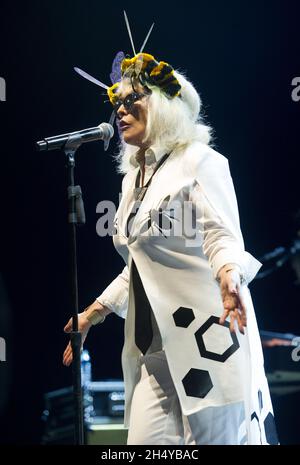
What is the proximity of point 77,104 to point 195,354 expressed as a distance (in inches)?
118

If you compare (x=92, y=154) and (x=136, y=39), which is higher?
(x=136, y=39)

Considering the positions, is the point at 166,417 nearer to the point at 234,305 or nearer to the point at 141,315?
the point at 141,315

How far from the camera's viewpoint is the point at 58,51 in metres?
4.74

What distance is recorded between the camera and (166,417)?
7.49 ft

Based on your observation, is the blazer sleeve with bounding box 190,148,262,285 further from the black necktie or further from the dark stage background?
the dark stage background

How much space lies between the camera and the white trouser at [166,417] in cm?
221

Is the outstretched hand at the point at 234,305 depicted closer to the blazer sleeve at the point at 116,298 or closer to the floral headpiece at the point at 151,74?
the blazer sleeve at the point at 116,298

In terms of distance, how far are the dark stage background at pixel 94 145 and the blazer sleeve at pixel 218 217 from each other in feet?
7.91

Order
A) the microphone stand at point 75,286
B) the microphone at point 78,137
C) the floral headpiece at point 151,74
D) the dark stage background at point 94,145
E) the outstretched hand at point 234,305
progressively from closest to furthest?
the outstretched hand at point 234,305
the microphone stand at point 75,286
the microphone at point 78,137
the floral headpiece at point 151,74
the dark stage background at point 94,145

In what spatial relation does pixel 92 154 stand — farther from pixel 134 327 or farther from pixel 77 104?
pixel 134 327

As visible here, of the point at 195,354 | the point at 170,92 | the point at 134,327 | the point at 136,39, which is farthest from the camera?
the point at 136,39

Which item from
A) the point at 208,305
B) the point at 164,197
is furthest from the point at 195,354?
the point at 164,197

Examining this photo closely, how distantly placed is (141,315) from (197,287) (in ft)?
0.73

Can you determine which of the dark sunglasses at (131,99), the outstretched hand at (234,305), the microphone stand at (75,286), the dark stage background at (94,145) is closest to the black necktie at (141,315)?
the microphone stand at (75,286)
